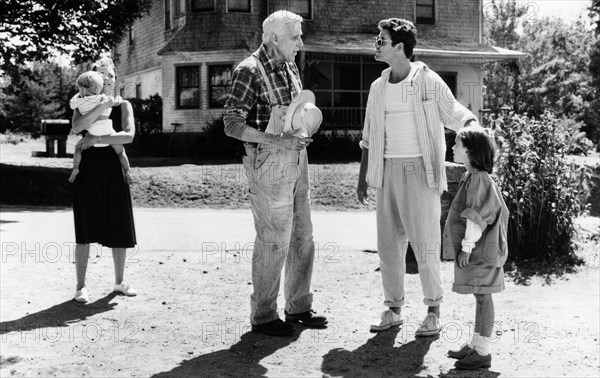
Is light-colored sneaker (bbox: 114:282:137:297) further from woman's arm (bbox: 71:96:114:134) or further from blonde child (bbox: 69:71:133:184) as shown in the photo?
woman's arm (bbox: 71:96:114:134)

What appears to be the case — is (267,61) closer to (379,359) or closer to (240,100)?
(240,100)

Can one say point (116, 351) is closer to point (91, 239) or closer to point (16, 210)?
point (91, 239)

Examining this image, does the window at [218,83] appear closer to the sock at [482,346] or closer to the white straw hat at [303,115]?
the white straw hat at [303,115]

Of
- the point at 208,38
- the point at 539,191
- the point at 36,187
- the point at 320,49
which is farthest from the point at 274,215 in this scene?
the point at 208,38

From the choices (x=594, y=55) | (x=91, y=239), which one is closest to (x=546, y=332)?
(x=91, y=239)

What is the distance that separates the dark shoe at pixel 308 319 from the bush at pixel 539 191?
3.35 metres

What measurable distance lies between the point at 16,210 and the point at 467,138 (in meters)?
10.8

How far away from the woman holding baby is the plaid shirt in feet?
5.47

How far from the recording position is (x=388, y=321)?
19.8 ft

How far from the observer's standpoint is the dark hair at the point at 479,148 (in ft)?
16.6

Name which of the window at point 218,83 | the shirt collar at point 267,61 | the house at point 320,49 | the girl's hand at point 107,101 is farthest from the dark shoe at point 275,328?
the window at point 218,83

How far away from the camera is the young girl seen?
5035 mm

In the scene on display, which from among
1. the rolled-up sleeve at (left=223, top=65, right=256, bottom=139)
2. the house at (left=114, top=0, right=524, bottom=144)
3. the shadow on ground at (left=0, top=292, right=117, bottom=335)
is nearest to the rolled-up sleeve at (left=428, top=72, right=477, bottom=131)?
the rolled-up sleeve at (left=223, top=65, right=256, bottom=139)

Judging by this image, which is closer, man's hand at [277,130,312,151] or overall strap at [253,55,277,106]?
man's hand at [277,130,312,151]
